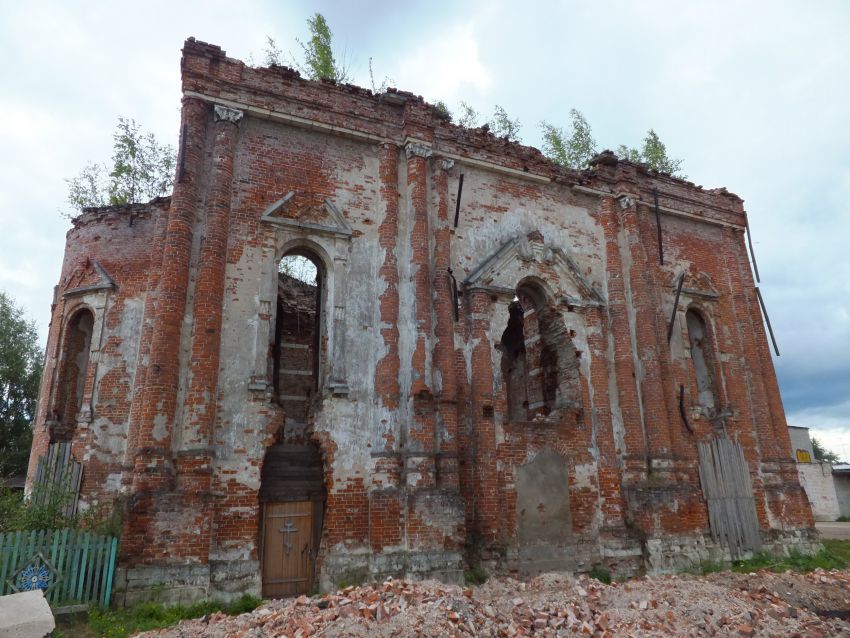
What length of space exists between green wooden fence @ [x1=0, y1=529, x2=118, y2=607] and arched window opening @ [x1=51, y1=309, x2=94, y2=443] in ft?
10.9

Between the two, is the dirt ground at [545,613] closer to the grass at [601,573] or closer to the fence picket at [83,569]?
the fence picket at [83,569]

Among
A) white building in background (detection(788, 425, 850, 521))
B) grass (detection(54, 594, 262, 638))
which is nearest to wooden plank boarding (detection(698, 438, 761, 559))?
grass (detection(54, 594, 262, 638))

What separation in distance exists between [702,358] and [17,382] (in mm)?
25550

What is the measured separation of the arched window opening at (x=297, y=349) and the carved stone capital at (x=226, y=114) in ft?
8.24

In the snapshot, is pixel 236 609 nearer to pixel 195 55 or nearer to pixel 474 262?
pixel 474 262

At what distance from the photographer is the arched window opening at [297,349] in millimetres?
10352

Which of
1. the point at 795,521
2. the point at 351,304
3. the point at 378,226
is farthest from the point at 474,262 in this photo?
the point at 795,521

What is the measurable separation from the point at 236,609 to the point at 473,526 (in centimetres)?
397

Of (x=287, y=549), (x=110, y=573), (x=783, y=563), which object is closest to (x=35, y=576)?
(x=110, y=573)

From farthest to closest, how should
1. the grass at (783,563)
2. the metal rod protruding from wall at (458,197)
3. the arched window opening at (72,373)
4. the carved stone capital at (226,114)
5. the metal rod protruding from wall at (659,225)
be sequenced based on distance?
the metal rod protruding from wall at (659,225), the grass at (783,563), the metal rod protruding from wall at (458,197), the arched window opening at (72,373), the carved stone capital at (226,114)

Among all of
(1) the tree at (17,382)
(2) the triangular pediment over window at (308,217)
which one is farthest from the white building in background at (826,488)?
(1) the tree at (17,382)

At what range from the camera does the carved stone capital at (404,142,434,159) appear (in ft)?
36.2

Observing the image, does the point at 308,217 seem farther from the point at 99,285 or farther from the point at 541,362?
the point at 541,362

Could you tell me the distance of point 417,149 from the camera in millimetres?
11062
